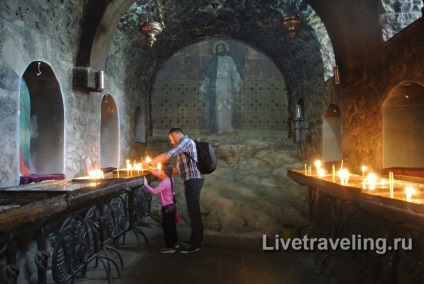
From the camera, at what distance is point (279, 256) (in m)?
5.32

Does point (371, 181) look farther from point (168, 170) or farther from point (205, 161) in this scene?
point (168, 170)

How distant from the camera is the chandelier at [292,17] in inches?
282

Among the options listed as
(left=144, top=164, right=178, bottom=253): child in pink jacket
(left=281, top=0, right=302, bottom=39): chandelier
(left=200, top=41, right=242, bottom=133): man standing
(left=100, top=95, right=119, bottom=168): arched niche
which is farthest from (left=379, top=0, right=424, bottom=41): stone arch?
(left=200, top=41, right=242, bottom=133): man standing

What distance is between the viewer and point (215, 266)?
4.79m

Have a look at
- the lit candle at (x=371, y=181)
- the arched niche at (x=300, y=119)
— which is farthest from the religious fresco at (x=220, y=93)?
the lit candle at (x=371, y=181)

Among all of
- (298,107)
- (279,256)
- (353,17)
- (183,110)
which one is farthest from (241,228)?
(183,110)

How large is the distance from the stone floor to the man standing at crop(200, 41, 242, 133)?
24.3ft

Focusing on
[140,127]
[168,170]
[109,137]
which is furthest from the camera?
[140,127]

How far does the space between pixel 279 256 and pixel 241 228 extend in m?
1.61

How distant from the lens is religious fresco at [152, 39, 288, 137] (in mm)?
13141

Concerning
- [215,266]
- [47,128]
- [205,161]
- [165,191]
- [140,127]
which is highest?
[140,127]

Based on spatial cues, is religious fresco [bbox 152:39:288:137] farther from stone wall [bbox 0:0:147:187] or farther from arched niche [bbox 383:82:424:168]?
arched niche [bbox 383:82:424:168]

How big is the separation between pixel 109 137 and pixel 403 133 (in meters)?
5.55

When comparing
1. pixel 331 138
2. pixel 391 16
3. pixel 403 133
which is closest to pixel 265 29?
pixel 331 138
